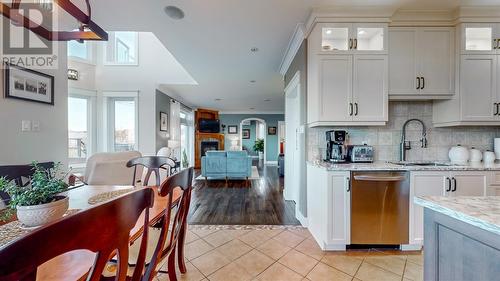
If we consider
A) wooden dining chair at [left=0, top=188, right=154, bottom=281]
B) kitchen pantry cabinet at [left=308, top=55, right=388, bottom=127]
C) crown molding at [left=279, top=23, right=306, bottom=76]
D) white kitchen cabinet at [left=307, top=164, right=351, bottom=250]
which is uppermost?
crown molding at [left=279, top=23, right=306, bottom=76]

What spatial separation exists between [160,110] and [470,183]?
5.69 m

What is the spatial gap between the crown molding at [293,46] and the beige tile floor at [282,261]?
2.45 m

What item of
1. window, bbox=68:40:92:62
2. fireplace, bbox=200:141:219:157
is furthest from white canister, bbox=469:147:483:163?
fireplace, bbox=200:141:219:157

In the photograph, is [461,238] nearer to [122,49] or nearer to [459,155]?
[459,155]

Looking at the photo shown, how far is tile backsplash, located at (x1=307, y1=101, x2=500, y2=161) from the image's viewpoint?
2.66m

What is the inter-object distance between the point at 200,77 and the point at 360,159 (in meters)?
3.53

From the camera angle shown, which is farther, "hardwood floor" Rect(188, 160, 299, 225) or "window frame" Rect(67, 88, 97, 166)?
"window frame" Rect(67, 88, 97, 166)

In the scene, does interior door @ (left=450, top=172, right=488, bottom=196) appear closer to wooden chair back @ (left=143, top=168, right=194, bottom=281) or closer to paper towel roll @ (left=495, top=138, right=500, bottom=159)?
paper towel roll @ (left=495, top=138, right=500, bottom=159)

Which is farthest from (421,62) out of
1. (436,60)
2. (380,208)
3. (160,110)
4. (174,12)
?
(160,110)

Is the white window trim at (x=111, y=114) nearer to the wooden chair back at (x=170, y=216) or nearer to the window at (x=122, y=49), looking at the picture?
the window at (x=122, y=49)

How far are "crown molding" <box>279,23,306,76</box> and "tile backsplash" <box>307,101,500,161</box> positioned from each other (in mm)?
1183

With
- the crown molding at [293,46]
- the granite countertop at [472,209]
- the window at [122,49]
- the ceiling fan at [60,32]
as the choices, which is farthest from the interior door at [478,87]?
the window at [122,49]

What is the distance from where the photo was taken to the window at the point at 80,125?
4.67 meters

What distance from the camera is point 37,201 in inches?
38.2
